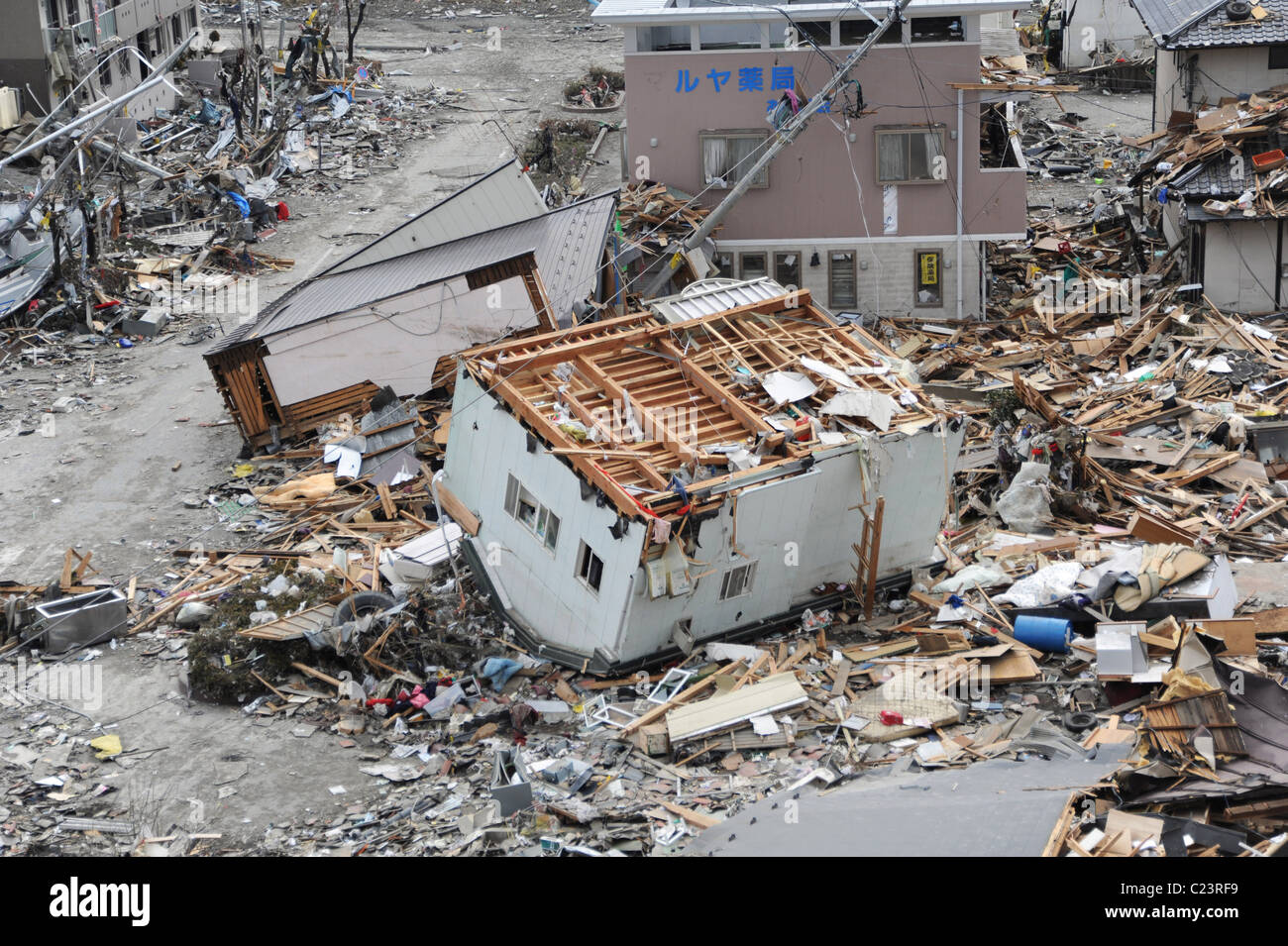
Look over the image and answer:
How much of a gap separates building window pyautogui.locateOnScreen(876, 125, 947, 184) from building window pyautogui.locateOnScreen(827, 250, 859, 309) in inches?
70.0

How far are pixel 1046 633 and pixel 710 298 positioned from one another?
24.0 ft

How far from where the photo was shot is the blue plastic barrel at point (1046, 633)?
18.1 meters

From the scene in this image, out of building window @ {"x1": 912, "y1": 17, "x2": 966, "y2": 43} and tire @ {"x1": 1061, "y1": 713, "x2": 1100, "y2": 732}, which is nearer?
tire @ {"x1": 1061, "y1": 713, "x2": 1100, "y2": 732}

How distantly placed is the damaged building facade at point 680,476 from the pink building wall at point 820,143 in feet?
35.3

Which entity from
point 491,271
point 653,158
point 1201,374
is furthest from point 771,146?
point 1201,374

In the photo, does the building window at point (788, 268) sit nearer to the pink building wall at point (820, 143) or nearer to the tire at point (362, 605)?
the pink building wall at point (820, 143)

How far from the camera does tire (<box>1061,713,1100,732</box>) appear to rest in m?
16.2

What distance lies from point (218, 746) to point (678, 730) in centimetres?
541

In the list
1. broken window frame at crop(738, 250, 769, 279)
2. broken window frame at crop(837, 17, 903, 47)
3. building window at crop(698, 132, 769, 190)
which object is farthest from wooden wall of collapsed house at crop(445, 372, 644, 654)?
broken window frame at crop(837, 17, 903, 47)

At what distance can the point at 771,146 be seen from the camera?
95.9 feet

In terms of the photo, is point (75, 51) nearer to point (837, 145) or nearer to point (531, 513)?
point (837, 145)

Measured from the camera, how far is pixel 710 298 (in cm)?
2230

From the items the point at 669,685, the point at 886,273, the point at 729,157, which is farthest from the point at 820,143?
the point at 669,685

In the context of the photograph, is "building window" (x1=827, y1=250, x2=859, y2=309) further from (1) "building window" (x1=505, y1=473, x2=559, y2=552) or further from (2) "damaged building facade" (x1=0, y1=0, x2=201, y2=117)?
(2) "damaged building facade" (x1=0, y1=0, x2=201, y2=117)
